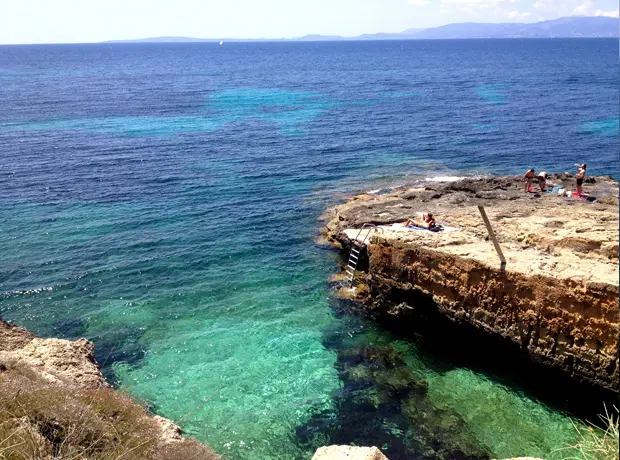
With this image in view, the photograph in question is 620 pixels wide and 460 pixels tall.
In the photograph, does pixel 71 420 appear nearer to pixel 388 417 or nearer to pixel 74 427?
pixel 74 427

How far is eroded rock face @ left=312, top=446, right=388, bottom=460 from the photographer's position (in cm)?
1246

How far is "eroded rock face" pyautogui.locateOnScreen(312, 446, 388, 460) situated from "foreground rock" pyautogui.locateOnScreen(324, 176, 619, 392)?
810 centimetres

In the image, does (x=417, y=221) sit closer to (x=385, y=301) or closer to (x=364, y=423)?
(x=385, y=301)

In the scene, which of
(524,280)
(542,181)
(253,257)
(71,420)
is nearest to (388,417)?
(524,280)

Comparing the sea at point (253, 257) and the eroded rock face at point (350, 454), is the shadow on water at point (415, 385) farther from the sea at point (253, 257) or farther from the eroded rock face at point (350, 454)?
the eroded rock face at point (350, 454)

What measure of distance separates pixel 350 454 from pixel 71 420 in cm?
661

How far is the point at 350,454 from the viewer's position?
499 inches

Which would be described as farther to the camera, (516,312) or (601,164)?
(601,164)

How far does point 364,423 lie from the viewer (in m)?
17.4

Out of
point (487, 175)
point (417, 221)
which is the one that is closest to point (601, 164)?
point (487, 175)

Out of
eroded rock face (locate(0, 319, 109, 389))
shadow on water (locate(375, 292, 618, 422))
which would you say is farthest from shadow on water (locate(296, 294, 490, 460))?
eroded rock face (locate(0, 319, 109, 389))

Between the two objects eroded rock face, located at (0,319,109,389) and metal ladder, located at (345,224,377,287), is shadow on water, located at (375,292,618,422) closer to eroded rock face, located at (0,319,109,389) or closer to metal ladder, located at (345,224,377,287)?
metal ladder, located at (345,224,377,287)

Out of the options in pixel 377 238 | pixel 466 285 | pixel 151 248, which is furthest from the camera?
pixel 151 248

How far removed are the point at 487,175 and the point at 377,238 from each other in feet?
77.7
